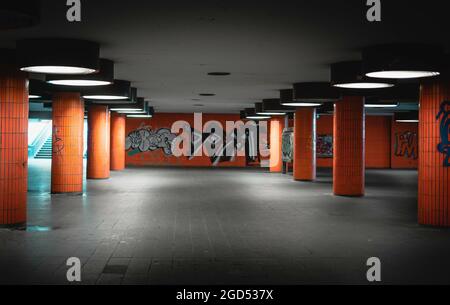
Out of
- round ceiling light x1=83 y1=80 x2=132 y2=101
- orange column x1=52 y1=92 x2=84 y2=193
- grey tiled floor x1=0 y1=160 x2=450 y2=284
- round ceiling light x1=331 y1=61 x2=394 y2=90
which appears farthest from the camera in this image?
orange column x1=52 y1=92 x2=84 y2=193

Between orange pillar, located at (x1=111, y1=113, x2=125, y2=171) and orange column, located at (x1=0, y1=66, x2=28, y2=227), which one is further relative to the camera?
orange pillar, located at (x1=111, y1=113, x2=125, y2=171)

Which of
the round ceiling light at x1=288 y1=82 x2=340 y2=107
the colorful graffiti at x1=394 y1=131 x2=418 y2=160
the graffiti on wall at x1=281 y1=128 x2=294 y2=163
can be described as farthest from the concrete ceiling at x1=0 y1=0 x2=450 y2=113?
the colorful graffiti at x1=394 y1=131 x2=418 y2=160

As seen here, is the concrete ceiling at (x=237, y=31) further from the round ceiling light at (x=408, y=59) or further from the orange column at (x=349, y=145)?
the orange column at (x=349, y=145)

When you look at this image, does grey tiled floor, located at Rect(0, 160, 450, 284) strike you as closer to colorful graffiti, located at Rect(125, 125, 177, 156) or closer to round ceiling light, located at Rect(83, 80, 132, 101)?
round ceiling light, located at Rect(83, 80, 132, 101)

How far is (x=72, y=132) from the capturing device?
20234mm

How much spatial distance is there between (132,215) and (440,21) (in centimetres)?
879

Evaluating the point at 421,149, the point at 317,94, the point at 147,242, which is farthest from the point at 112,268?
the point at 317,94

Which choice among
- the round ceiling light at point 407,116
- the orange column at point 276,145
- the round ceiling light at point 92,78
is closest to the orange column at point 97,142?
the orange column at point 276,145

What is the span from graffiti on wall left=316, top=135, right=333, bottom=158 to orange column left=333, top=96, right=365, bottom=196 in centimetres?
2443

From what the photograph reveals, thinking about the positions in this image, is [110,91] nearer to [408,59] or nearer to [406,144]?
[408,59]

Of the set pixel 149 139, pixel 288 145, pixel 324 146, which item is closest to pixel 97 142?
pixel 288 145

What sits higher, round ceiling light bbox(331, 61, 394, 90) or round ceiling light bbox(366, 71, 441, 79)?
round ceiling light bbox(331, 61, 394, 90)

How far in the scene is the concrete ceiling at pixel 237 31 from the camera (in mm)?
8812

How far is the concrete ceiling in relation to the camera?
8.81m
